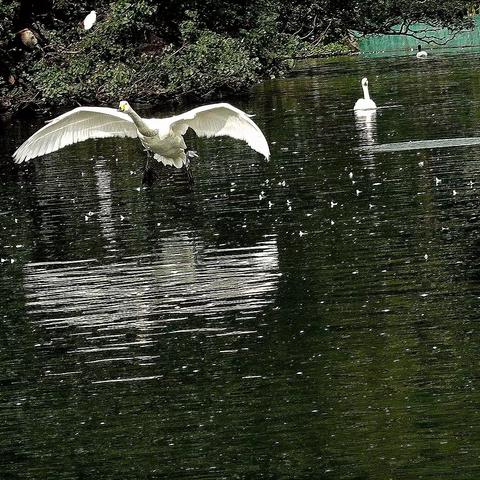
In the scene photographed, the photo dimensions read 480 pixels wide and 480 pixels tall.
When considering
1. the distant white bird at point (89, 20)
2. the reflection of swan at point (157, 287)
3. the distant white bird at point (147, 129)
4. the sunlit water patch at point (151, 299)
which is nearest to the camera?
the sunlit water patch at point (151, 299)

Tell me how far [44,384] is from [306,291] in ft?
10.3

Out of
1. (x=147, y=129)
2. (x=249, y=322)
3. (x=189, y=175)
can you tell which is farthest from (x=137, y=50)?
(x=249, y=322)

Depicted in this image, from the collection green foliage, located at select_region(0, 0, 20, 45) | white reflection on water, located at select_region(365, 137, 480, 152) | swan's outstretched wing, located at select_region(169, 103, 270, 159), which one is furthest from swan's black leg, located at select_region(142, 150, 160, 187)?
green foliage, located at select_region(0, 0, 20, 45)

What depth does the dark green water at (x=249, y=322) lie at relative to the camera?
8.84 metres

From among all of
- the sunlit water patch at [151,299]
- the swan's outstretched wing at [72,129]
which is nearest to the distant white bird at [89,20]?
the swan's outstretched wing at [72,129]

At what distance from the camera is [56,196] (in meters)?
22.0

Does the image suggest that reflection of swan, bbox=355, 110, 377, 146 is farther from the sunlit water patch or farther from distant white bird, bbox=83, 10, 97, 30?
distant white bird, bbox=83, 10, 97, 30

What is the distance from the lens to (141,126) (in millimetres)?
20359

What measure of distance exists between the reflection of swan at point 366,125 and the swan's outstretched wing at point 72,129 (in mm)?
5615

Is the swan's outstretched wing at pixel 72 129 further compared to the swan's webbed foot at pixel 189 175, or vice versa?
the swan's webbed foot at pixel 189 175

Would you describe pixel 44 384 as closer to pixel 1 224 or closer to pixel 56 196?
pixel 1 224

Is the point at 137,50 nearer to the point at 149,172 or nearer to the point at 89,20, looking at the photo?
the point at 89,20

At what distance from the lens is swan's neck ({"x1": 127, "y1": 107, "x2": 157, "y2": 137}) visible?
20144 mm

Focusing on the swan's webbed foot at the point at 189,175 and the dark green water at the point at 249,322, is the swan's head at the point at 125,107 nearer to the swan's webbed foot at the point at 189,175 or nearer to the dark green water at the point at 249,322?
the dark green water at the point at 249,322
